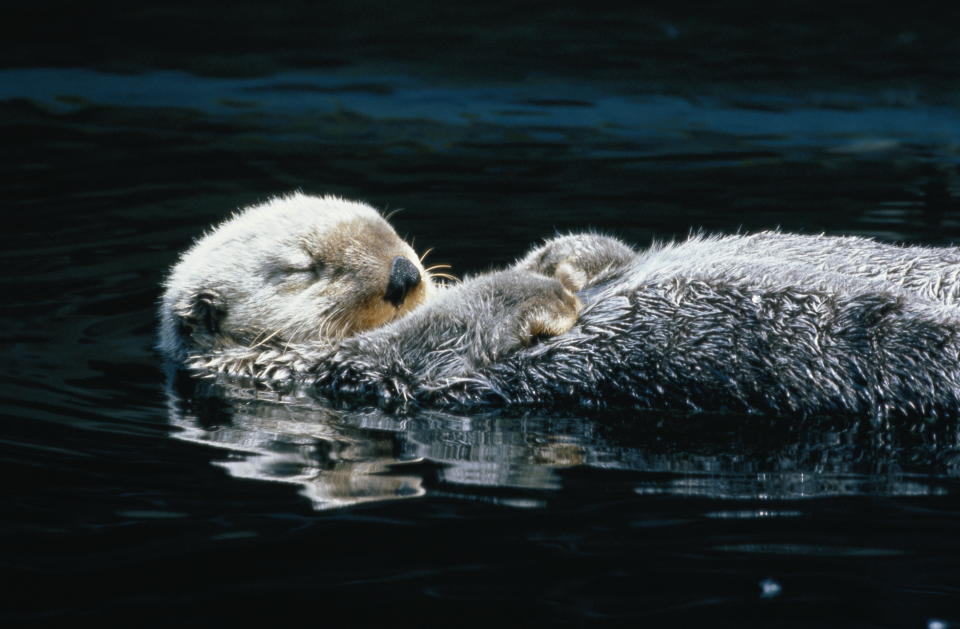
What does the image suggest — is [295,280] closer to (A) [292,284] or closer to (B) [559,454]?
(A) [292,284]

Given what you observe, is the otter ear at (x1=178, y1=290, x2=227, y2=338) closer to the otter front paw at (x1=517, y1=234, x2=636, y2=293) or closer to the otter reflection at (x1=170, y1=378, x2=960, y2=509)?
the otter reflection at (x1=170, y1=378, x2=960, y2=509)

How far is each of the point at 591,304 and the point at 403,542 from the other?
152 cm

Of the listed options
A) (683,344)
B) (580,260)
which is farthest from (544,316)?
(580,260)

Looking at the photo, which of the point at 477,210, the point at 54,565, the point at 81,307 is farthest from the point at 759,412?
the point at 477,210

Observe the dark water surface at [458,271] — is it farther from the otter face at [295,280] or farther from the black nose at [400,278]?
the black nose at [400,278]

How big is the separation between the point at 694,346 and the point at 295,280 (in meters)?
1.57

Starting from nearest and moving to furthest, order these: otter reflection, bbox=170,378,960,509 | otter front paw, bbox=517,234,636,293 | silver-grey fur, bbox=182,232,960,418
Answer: otter reflection, bbox=170,378,960,509 < silver-grey fur, bbox=182,232,960,418 < otter front paw, bbox=517,234,636,293

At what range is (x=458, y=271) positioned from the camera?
6090 millimetres

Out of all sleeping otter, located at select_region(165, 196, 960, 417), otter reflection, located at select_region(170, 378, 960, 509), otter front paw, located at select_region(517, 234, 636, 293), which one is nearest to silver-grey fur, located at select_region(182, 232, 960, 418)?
sleeping otter, located at select_region(165, 196, 960, 417)

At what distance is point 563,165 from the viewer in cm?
914

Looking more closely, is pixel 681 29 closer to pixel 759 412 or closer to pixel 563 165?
pixel 563 165

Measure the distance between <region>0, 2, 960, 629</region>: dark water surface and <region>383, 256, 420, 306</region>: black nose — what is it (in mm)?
554

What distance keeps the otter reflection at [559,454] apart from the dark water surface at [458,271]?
15 millimetres

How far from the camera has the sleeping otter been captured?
3.60m
